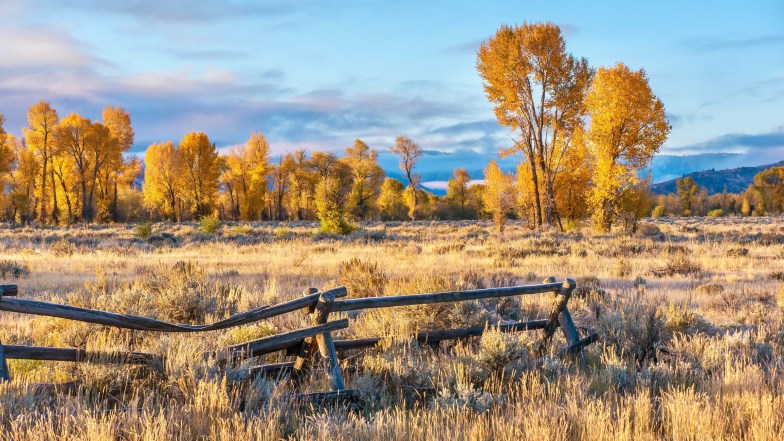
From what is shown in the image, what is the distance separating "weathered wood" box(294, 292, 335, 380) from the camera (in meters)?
5.16

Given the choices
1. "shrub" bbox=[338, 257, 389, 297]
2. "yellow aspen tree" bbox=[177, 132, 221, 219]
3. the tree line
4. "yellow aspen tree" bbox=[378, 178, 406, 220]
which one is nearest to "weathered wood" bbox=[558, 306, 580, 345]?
"shrub" bbox=[338, 257, 389, 297]

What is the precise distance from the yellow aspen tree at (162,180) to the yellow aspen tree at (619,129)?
137 ft

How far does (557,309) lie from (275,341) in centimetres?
326

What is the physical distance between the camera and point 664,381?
515 cm

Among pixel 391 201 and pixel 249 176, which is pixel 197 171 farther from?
pixel 391 201

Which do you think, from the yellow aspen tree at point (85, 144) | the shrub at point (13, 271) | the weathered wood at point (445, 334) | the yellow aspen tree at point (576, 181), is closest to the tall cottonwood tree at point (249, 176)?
the yellow aspen tree at point (85, 144)

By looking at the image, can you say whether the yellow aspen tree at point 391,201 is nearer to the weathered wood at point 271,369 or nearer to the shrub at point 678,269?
the shrub at point 678,269

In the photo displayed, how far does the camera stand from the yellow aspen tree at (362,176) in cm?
6725

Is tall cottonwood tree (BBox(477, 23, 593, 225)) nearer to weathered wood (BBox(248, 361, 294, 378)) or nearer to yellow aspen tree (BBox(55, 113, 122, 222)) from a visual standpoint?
weathered wood (BBox(248, 361, 294, 378))

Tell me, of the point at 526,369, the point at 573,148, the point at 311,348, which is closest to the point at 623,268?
the point at 526,369

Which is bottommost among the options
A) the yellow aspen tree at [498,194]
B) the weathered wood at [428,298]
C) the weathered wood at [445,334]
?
the weathered wood at [445,334]

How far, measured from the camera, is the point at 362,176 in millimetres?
67750

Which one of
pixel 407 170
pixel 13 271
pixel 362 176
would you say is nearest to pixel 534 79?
Answer: pixel 13 271

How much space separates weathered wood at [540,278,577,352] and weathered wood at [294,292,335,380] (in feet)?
8.56
